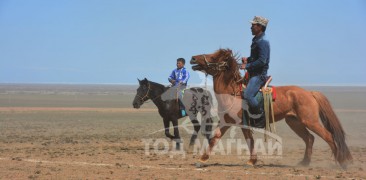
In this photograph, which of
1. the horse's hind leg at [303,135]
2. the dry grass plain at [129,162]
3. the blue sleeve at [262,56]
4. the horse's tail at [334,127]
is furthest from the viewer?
the horse's hind leg at [303,135]

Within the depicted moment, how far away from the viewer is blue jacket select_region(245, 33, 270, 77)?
1098 centimetres

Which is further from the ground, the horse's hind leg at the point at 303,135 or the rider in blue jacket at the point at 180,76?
the rider in blue jacket at the point at 180,76

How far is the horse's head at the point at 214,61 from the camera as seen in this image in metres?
11.3

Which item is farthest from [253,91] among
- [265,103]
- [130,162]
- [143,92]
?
[143,92]

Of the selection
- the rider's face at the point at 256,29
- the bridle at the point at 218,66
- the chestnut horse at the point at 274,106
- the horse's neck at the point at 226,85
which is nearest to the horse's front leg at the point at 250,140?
the chestnut horse at the point at 274,106

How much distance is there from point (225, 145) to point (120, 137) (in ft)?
15.4

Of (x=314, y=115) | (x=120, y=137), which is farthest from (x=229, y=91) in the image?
(x=120, y=137)

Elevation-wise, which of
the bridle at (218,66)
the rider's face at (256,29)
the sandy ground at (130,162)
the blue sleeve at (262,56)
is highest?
the rider's face at (256,29)

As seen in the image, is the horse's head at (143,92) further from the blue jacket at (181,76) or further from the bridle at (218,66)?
the bridle at (218,66)

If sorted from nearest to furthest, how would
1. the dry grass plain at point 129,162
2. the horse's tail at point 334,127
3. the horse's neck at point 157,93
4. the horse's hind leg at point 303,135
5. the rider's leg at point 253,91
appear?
1. the dry grass plain at point 129,162
2. the rider's leg at point 253,91
3. the horse's tail at point 334,127
4. the horse's hind leg at point 303,135
5. the horse's neck at point 157,93

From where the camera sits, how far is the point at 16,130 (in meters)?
22.5

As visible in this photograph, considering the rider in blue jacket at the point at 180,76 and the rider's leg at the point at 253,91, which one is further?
the rider in blue jacket at the point at 180,76

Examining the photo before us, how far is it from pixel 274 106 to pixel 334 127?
135cm

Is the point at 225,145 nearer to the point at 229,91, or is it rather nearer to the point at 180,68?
the point at 180,68
